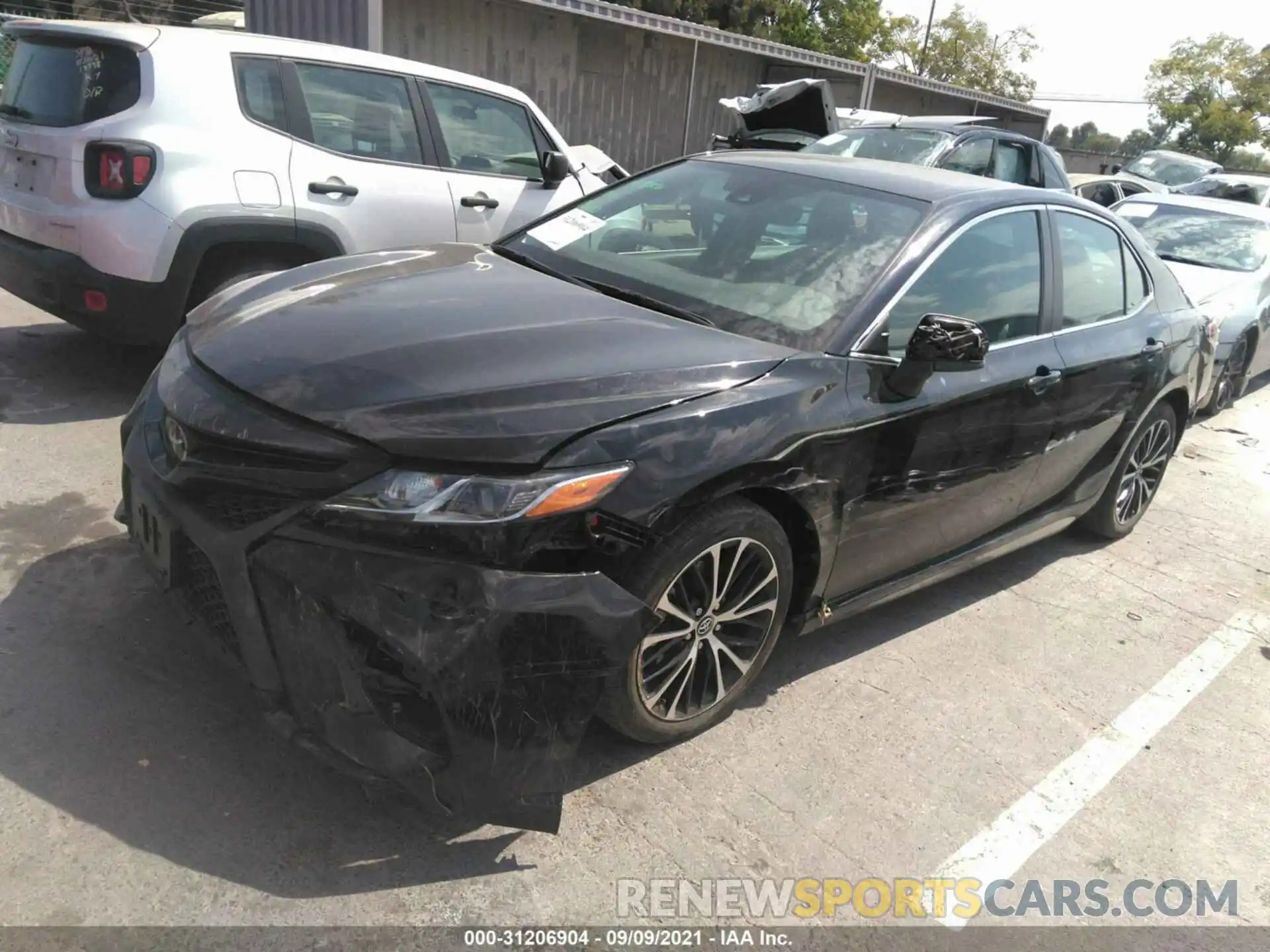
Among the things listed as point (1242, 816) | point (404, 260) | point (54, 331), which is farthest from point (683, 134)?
point (1242, 816)

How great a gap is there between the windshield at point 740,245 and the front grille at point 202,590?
158cm

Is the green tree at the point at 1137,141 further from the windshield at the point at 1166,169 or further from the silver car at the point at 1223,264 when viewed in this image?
the silver car at the point at 1223,264

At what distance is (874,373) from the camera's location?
9.96 ft

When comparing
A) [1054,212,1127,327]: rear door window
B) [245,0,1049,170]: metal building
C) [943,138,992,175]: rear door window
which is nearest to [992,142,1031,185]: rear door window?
[943,138,992,175]: rear door window

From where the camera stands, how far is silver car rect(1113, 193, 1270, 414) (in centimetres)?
753

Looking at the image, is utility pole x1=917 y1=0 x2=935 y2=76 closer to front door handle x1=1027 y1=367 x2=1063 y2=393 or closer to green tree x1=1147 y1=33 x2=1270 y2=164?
green tree x1=1147 y1=33 x2=1270 y2=164

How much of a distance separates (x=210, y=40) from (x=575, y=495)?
3924 millimetres

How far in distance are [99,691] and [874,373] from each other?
249cm

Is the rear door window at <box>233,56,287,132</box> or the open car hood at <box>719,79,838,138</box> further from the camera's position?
the open car hood at <box>719,79,838,138</box>

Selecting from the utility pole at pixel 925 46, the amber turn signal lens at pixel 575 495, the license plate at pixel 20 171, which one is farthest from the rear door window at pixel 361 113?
the utility pole at pixel 925 46

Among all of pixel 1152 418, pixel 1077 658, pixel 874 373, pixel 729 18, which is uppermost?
pixel 729 18

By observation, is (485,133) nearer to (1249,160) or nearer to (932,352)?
(932,352)

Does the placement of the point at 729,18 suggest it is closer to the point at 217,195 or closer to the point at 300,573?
the point at 217,195

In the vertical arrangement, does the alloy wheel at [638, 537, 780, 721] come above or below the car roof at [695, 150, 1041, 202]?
below
